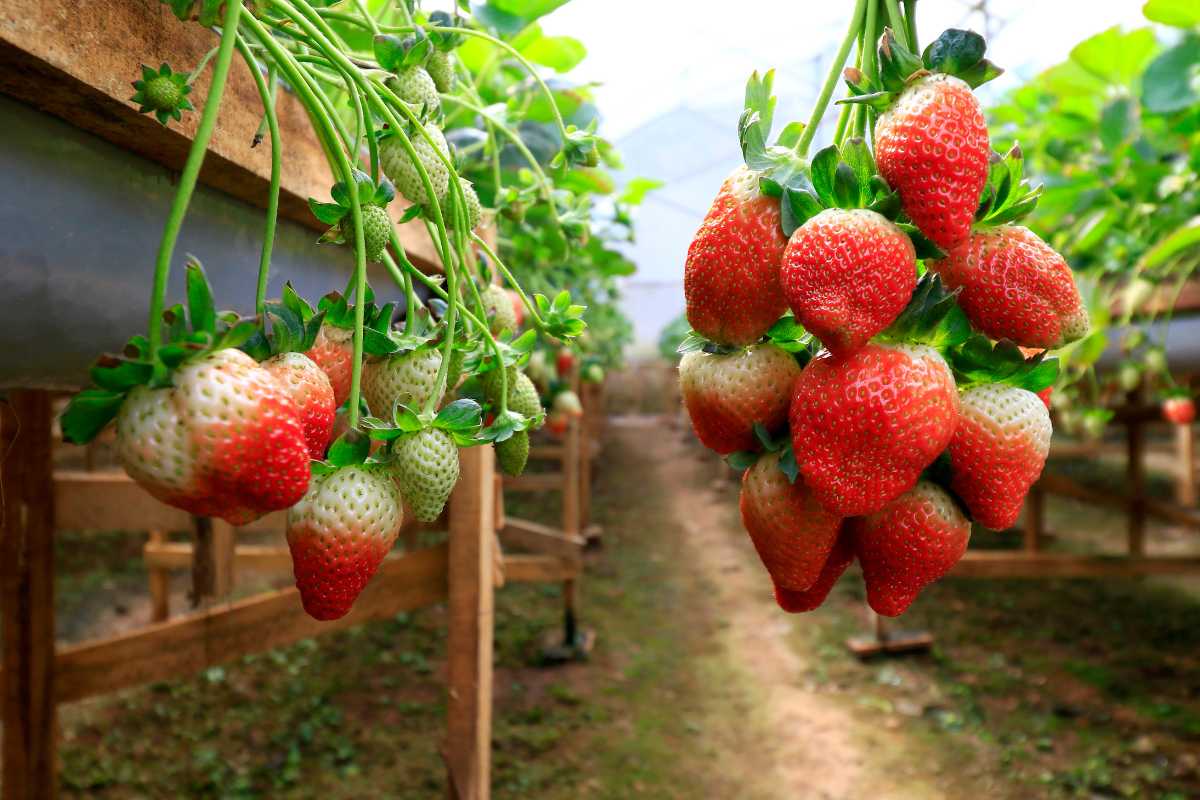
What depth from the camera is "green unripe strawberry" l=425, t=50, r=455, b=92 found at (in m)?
0.59

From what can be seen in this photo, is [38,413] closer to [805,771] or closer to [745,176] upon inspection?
[745,176]

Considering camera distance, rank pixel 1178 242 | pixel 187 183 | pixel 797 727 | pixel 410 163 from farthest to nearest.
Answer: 1. pixel 797 727
2. pixel 1178 242
3. pixel 410 163
4. pixel 187 183

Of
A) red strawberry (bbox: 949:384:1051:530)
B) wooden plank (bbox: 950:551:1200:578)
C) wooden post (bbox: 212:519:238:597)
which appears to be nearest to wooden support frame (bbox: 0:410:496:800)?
wooden post (bbox: 212:519:238:597)

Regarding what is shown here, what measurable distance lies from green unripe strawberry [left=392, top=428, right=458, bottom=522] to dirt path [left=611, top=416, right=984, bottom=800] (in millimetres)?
2762

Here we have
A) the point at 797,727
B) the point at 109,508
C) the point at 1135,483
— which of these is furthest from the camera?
the point at 1135,483

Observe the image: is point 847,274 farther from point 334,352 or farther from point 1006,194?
point 334,352

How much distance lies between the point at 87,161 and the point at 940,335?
0.46m

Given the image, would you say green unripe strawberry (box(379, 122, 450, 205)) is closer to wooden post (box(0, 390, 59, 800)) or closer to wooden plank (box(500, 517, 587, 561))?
wooden post (box(0, 390, 59, 800))

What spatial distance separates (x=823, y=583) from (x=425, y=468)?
0.85ft

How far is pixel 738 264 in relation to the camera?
0.41 metres

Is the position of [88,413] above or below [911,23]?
below

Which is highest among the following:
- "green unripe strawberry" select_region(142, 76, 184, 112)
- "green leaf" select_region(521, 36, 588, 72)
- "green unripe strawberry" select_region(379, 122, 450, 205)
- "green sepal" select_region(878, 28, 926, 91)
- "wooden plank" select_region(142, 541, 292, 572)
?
"green leaf" select_region(521, 36, 588, 72)

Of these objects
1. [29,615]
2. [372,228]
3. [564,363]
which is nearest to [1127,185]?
[564,363]

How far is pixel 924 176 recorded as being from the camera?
14.2 inches
